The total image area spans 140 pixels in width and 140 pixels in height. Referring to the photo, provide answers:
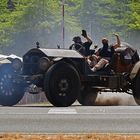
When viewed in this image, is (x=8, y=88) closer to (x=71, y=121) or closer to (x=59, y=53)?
(x=59, y=53)

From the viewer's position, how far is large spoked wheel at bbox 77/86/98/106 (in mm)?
19011

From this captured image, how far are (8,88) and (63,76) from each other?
1657mm

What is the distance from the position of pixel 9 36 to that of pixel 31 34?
1.57 m

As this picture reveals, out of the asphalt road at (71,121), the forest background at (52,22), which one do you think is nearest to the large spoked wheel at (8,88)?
the asphalt road at (71,121)

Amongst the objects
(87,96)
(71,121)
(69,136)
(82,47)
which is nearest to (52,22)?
(87,96)

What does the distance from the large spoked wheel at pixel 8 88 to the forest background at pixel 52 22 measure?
87.4 ft

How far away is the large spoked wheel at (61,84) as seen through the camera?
53.0ft

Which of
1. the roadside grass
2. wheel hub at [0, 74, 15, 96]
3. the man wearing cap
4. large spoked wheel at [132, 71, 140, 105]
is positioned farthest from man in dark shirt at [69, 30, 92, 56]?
the roadside grass

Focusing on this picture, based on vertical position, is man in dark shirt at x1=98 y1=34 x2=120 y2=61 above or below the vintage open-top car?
above

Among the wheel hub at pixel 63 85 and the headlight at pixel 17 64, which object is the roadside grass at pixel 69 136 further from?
the headlight at pixel 17 64

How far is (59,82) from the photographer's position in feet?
53.6

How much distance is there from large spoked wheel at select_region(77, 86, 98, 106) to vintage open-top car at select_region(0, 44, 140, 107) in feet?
0.25

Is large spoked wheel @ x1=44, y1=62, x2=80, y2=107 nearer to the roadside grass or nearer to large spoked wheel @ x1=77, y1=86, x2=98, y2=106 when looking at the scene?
large spoked wheel @ x1=77, y1=86, x2=98, y2=106

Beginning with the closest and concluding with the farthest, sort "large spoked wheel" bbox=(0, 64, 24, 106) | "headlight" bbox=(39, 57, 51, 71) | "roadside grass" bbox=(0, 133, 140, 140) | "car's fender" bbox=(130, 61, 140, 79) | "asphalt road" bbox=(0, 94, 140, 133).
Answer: "roadside grass" bbox=(0, 133, 140, 140), "asphalt road" bbox=(0, 94, 140, 133), "headlight" bbox=(39, 57, 51, 71), "large spoked wheel" bbox=(0, 64, 24, 106), "car's fender" bbox=(130, 61, 140, 79)
